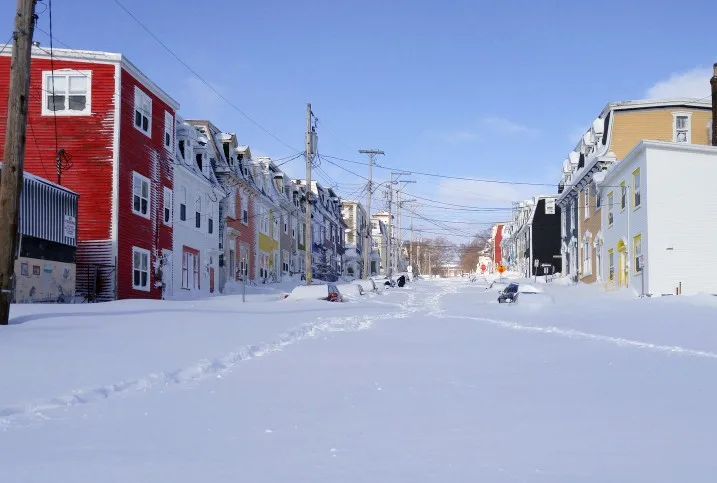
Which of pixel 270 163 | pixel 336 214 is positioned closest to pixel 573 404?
pixel 270 163

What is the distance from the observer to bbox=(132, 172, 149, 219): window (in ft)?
102

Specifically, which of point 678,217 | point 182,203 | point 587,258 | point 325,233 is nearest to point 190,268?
point 182,203

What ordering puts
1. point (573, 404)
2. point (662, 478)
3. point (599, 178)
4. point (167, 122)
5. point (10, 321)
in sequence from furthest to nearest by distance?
point (599, 178) < point (167, 122) < point (10, 321) < point (573, 404) < point (662, 478)

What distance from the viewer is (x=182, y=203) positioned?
38281 mm

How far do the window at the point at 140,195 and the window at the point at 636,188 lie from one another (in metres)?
22.2

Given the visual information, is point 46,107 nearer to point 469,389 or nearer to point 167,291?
point 167,291

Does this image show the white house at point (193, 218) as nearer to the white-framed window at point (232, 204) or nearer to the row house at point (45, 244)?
the white-framed window at point (232, 204)

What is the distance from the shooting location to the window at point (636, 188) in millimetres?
35625

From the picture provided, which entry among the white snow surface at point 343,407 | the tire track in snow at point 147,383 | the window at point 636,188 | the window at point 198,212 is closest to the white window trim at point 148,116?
the window at point 198,212

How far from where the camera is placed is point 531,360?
12414 mm

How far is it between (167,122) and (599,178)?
77.6ft

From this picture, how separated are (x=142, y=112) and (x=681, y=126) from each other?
28.3 meters

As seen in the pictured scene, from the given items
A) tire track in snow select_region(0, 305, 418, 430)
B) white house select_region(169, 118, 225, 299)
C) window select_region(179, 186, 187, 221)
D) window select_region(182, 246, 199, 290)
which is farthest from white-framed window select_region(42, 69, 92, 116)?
tire track in snow select_region(0, 305, 418, 430)

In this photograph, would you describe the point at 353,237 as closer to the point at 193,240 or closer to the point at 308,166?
the point at 193,240
